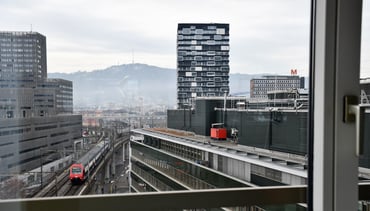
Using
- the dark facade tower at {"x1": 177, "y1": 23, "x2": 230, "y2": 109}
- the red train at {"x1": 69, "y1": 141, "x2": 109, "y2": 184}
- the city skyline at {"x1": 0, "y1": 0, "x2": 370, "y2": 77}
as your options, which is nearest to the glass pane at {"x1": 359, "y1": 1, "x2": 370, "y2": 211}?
the city skyline at {"x1": 0, "y1": 0, "x2": 370, "y2": 77}

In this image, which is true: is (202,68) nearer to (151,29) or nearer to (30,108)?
(151,29)

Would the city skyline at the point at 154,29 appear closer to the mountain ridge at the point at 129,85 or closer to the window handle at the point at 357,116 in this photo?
the mountain ridge at the point at 129,85

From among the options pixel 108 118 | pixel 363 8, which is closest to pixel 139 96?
pixel 108 118

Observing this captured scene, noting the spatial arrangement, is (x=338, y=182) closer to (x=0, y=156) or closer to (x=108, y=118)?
(x=108, y=118)

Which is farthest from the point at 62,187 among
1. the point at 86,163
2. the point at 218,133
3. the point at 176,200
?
the point at 218,133

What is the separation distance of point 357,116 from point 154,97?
2.60 feet

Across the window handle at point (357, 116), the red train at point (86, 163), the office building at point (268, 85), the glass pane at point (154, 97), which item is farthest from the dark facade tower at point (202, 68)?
the window handle at point (357, 116)

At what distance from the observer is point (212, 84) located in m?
1.30

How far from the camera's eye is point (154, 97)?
124 centimetres

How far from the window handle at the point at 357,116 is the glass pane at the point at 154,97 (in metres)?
0.17

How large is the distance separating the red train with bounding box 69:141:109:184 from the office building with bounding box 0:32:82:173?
8 cm

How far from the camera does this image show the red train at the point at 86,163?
3.64ft

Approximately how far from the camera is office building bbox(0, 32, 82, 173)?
101 cm

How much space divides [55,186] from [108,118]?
33 centimetres
